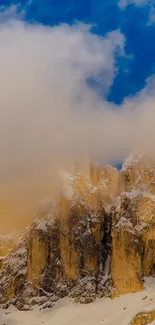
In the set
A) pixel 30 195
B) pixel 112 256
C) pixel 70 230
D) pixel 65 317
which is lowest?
pixel 65 317

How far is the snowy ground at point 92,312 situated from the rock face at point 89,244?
10.5 ft

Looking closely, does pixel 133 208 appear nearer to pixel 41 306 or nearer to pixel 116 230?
pixel 116 230

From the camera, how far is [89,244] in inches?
6683

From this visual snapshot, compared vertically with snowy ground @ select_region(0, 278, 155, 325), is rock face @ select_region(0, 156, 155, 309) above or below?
above

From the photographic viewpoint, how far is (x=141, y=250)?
525 ft

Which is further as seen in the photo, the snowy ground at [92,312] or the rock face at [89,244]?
the rock face at [89,244]

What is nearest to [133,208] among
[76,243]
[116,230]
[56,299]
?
[116,230]

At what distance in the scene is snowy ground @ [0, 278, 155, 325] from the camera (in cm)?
13475

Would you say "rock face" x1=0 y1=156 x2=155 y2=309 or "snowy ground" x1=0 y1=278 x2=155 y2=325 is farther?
"rock face" x1=0 y1=156 x2=155 y2=309

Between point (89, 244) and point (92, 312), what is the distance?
2588 centimetres

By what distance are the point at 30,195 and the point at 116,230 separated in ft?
133

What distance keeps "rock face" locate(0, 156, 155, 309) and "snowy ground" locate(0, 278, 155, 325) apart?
319cm

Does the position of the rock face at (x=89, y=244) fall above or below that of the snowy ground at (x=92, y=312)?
above

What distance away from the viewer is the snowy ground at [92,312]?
442 feet
